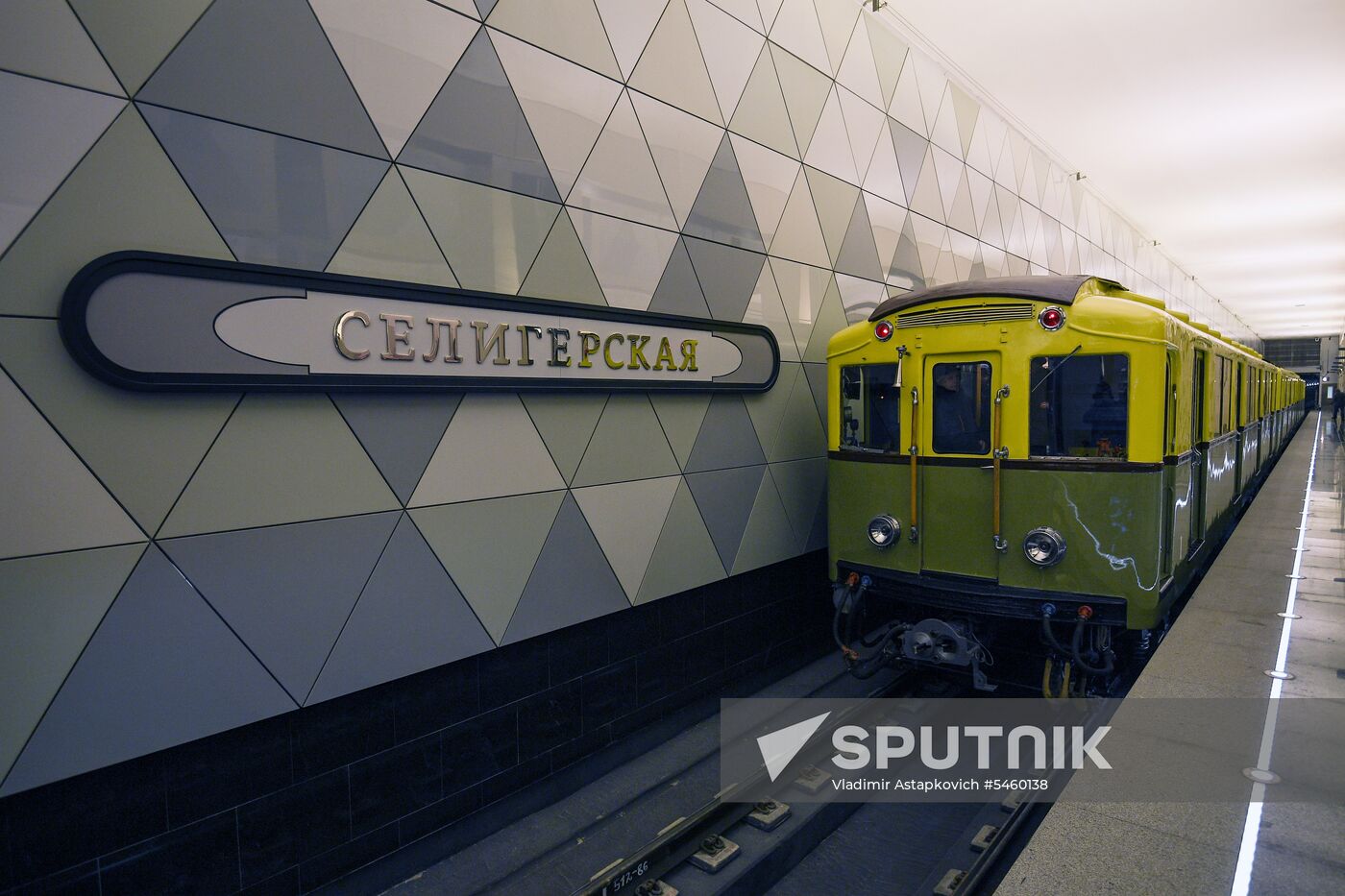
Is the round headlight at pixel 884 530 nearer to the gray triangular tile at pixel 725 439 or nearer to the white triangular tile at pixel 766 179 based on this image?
the gray triangular tile at pixel 725 439

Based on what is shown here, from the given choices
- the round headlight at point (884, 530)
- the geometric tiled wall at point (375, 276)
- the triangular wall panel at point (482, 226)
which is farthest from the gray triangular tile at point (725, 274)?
the round headlight at point (884, 530)

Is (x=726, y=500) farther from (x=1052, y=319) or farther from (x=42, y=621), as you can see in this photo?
(x=42, y=621)

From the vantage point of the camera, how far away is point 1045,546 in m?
4.18

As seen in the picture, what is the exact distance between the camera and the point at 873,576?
16.2 feet

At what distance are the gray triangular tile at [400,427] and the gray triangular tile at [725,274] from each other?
6.96 feet

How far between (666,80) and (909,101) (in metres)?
3.73

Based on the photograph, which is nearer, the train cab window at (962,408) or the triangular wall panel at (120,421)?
the triangular wall panel at (120,421)

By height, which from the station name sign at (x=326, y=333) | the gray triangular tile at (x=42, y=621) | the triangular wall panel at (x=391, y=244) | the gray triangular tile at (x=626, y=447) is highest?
the triangular wall panel at (x=391, y=244)

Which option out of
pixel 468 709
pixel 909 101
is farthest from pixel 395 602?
pixel 909 101

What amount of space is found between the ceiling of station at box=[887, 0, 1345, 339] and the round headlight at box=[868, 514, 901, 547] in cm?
470

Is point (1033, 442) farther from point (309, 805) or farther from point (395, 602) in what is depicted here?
point (309, 805)

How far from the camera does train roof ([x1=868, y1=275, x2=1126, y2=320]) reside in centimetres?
423

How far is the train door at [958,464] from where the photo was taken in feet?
14.6

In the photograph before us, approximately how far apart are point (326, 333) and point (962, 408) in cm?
359
